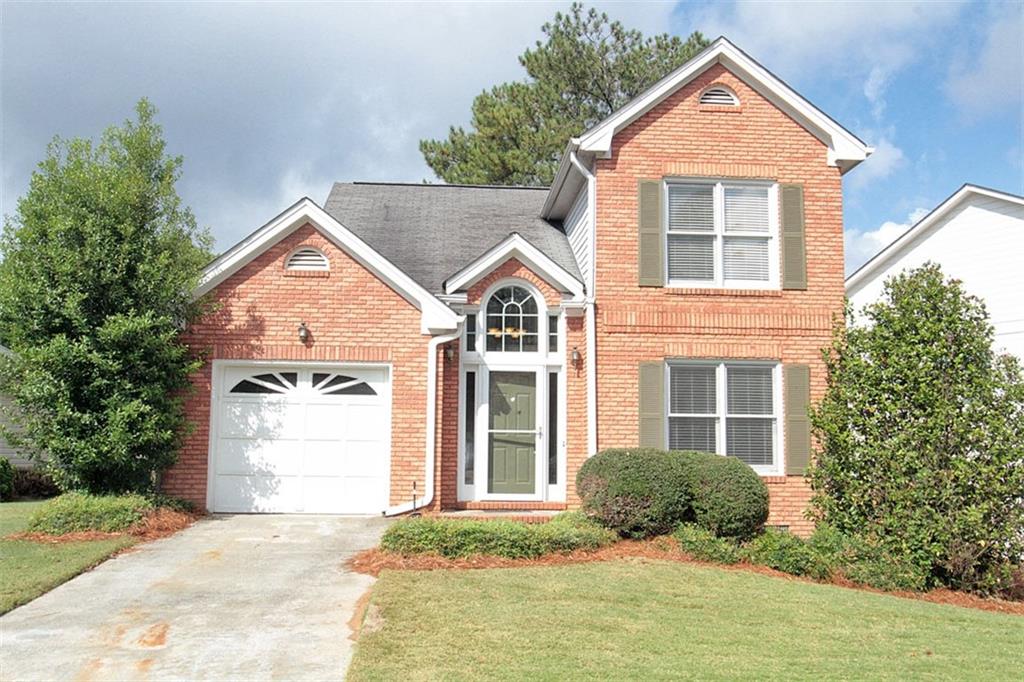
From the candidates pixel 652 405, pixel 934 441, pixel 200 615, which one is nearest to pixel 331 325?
pixel 652 405

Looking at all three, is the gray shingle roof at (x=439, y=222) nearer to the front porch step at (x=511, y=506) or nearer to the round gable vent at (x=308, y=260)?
the round gable vent at (x=308, y=260)

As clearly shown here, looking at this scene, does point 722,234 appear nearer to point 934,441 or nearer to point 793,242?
point 793,242

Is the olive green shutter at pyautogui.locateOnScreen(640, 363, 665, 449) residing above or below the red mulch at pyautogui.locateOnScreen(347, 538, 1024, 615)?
above

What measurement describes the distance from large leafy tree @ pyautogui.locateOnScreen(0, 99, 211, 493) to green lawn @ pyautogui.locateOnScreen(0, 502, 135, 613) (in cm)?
140

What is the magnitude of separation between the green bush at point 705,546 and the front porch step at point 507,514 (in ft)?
7.77

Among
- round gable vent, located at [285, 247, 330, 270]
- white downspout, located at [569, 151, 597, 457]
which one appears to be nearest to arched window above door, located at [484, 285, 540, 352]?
white downspout, located at [569, 151, 597, 457]

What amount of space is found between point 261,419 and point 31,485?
8778mm

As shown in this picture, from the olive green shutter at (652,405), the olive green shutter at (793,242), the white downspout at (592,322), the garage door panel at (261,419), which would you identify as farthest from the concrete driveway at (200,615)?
the olive green shutter at (793,242)

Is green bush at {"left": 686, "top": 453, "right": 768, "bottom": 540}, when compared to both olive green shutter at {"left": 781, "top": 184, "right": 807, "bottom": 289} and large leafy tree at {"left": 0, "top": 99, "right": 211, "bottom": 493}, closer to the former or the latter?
olive green shutter at {"left": 781, "top": 184, "right": 807, "bottom": 289}

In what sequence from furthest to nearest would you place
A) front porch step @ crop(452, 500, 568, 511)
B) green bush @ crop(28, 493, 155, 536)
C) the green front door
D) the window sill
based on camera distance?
the window sill, the green front door, front porch step @ crop(452, 500, 568, 511), green bush @ crop(28, 493, 155, 536)

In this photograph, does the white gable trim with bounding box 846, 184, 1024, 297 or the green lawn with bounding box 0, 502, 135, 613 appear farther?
the white gable trim with bounding box 846, 184, 1024, 297

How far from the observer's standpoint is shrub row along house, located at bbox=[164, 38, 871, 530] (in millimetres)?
13359

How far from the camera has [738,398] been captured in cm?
1389

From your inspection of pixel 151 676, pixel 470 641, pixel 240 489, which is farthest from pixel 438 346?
pixel 151 676
